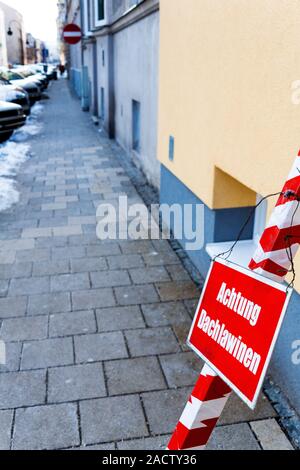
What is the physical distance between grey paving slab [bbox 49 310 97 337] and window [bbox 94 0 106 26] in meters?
11.1

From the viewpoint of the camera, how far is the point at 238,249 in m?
4.85

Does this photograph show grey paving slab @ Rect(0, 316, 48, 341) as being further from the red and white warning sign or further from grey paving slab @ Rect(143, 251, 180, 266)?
the red and white warning sign

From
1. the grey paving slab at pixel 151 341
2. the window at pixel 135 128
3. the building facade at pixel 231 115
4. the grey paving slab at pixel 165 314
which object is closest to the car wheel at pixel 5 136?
the window at pixel 135 128

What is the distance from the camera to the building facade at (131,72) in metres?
8.56

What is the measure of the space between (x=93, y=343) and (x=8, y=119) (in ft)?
34.4

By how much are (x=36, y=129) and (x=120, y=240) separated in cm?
1140

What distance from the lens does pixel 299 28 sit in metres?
3.04

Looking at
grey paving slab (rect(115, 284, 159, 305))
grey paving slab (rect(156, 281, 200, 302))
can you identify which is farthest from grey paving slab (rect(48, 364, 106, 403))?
grey paving slab (rect(156, 281, 200, 302))

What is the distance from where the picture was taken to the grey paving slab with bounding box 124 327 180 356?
4.16m

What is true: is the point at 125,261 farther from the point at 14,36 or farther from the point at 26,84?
the point at 14,36

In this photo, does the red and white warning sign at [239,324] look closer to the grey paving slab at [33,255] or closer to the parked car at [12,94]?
the grey paving slab at [33,255]

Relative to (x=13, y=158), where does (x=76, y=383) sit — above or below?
above

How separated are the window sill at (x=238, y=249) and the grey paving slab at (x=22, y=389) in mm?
1990

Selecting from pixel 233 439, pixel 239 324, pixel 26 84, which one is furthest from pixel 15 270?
pixel 26 84
